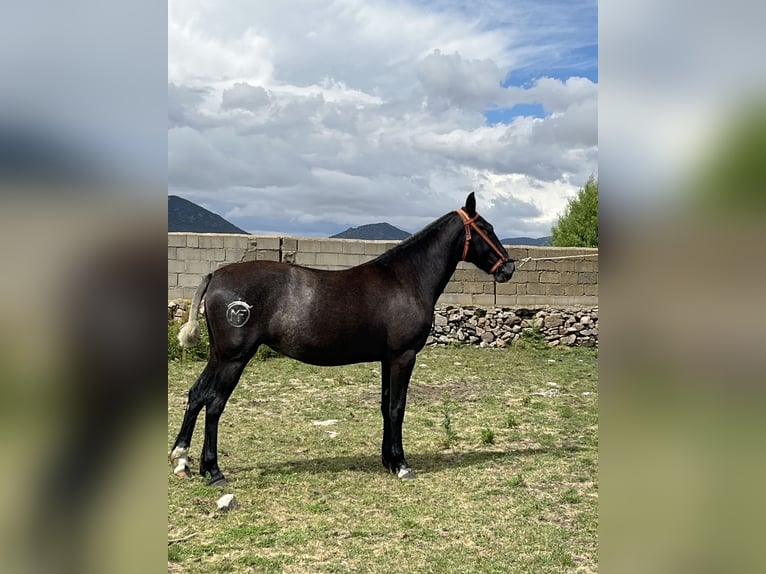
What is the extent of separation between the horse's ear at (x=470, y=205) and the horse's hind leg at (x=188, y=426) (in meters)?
2.21

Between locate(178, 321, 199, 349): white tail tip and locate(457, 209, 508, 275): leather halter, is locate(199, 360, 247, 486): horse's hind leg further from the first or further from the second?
locate(457, 209, 508, 275): leather halter

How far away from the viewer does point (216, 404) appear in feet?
15.4

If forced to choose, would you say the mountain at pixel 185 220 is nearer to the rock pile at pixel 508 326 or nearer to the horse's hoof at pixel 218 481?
the horse's hoof at pixel 218 481

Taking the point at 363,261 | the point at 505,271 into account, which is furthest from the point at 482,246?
the point at 363,261

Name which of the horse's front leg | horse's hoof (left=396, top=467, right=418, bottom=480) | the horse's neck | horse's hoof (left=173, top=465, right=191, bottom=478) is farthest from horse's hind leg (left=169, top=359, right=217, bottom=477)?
the horse's neck

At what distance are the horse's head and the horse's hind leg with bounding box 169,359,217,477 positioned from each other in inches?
84.2

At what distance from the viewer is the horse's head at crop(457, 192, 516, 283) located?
17.1 ft

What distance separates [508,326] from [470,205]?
7.79m

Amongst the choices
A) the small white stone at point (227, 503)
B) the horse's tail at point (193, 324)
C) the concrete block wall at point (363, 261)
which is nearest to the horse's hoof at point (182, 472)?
the small white stone at point (227, 503)
